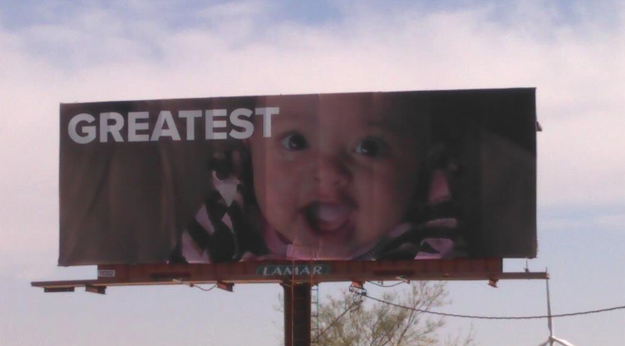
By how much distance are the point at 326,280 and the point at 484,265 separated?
3571 mm

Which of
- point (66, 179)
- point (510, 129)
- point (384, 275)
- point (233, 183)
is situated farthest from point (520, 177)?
point (66, 179)

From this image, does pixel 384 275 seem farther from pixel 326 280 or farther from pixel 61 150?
pixel 61 150

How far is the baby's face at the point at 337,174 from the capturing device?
3347cm

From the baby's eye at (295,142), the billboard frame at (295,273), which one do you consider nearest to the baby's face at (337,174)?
the baby's eye at (295,142)

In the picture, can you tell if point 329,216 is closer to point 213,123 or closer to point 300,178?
point 300,178

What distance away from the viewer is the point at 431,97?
33.4 m

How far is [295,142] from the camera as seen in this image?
3384 cm

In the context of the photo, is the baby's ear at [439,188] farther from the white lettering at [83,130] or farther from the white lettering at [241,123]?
the white lettering at [83,130]

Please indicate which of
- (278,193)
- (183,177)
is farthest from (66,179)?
(278,193)

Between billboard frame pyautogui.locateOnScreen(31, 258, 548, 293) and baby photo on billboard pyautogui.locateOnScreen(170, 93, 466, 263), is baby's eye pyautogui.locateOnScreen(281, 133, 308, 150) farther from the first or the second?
billboard frame pyautogui.locateOnScreen(31, 258, 548, 293)

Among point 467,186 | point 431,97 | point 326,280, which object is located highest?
point 431,97

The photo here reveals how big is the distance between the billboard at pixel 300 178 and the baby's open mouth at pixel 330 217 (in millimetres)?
23

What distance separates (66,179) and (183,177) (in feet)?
9.29

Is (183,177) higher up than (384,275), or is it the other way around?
Answer: (183,177)
